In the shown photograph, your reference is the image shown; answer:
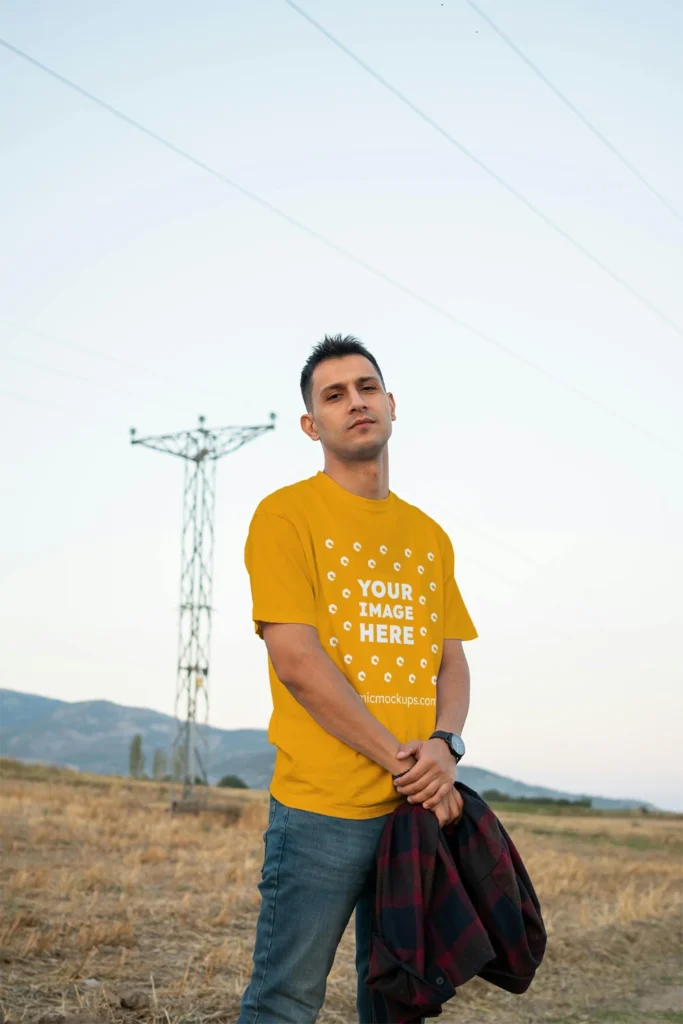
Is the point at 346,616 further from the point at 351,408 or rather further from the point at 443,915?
the point at 443,915

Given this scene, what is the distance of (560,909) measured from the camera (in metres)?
8.88

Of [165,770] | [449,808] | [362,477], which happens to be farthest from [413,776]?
[165,770]

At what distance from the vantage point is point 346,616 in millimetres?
3021

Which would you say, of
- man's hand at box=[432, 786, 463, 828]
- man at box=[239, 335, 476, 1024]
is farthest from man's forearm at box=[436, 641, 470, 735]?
man's hand at box=[432, 786, 463, 828]

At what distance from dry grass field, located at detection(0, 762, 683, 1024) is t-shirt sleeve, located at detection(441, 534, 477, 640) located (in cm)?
244

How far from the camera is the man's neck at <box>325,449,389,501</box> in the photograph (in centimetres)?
332

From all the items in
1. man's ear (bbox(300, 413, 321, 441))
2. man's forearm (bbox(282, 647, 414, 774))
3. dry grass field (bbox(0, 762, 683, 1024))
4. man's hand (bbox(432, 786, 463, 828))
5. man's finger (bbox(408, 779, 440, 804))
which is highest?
man's ear (bbox(300, 413, 321, 441))

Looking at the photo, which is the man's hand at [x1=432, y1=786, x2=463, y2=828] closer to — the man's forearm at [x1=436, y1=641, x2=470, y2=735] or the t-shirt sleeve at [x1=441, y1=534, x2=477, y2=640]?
the man's forearm at [x1=436, y1=641, x2=470, y2=735]

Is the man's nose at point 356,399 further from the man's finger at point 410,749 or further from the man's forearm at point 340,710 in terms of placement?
the man's finger at point 410,749

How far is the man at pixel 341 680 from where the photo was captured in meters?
2.78

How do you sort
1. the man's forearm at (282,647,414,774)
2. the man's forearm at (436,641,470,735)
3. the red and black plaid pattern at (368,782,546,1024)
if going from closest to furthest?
the red and black plaid pattern at (368,782,546,1024) < the man's forearm at (282,647,414,774) < the man's forearm at (436,641,470,735)

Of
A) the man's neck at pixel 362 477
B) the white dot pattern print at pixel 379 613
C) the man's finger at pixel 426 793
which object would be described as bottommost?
the man's finger at pixel 426 793

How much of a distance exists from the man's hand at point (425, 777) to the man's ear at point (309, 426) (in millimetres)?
1110

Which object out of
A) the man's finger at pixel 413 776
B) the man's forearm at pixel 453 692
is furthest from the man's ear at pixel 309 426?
the man's finger at pixel 413 776
